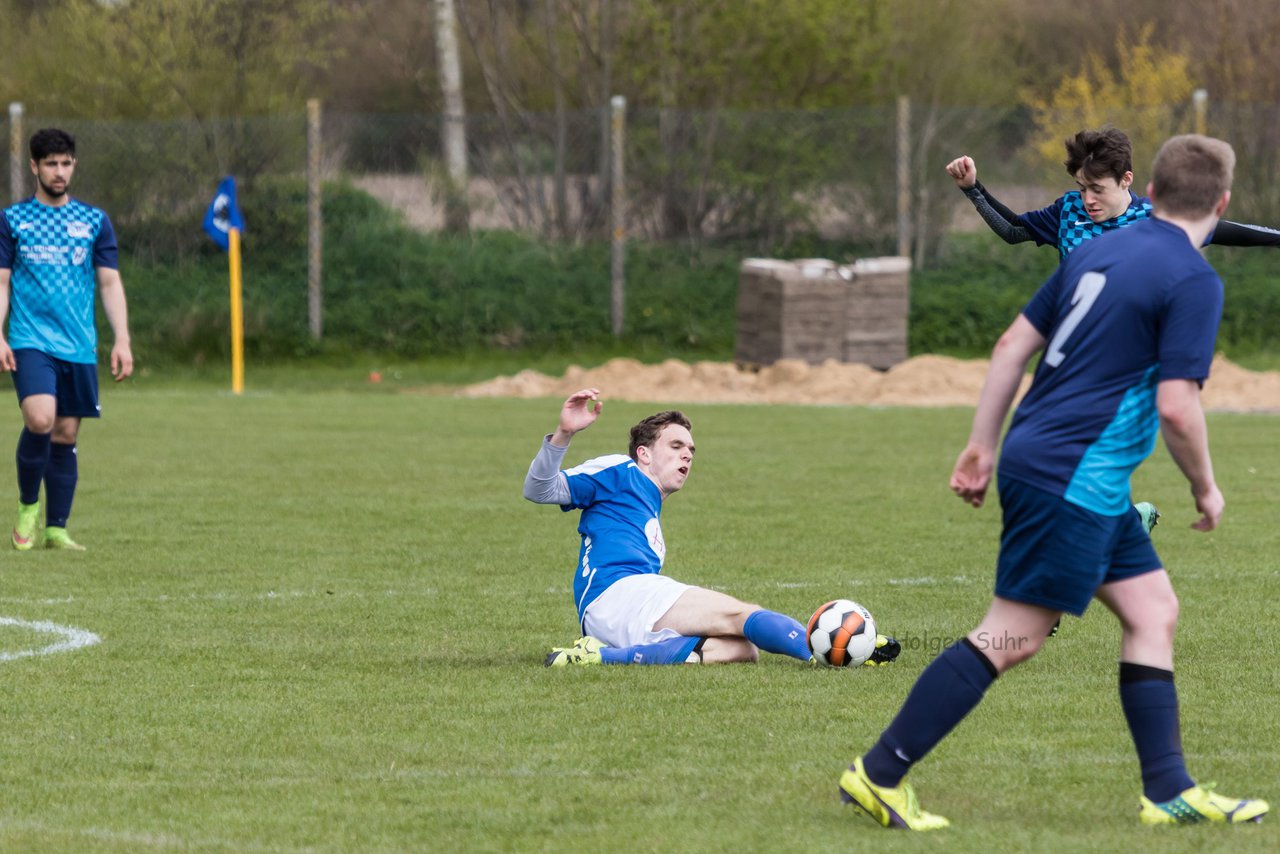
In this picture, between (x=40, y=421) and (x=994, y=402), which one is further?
(x=40, y=421)

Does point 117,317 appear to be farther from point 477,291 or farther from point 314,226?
point 477,291

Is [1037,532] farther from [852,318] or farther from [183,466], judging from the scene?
[852,318]

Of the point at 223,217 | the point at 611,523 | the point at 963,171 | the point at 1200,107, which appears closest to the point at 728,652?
the point at 611,523

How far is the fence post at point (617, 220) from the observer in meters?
23.4

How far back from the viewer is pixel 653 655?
647 cm

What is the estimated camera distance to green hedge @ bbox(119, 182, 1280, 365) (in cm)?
2352

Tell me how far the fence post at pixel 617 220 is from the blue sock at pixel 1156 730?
764 inches

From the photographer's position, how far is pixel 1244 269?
78.0ft

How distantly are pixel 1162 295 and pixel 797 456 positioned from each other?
Answer: 10124mm

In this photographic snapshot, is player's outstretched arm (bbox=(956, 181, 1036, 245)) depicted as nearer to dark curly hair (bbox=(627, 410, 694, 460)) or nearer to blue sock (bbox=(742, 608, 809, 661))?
dark curly hair (bbox=(627, 410, 694, 460))

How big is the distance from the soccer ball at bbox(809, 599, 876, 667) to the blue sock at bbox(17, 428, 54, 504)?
508 cm

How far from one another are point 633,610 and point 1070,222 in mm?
2334

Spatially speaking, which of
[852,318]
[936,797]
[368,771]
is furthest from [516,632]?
[852,318]

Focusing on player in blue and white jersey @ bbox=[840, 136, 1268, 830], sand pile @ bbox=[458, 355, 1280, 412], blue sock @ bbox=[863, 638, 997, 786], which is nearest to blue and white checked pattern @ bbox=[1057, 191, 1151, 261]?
player in blue and white jersey @ bbox=[840, 136, 1268, 830]
